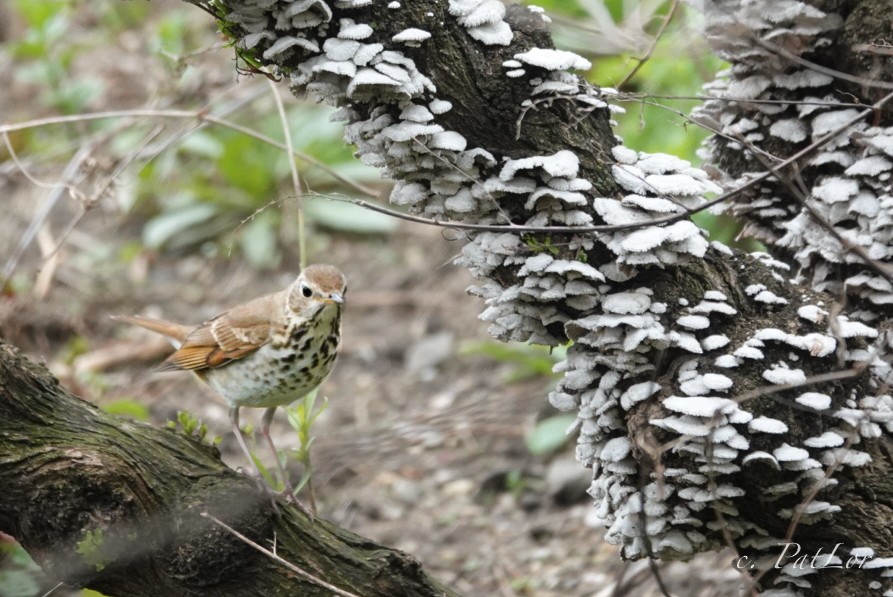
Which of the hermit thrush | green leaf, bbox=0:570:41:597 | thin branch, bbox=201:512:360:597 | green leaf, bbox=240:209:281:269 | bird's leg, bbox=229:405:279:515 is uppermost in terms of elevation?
green leaf, bbox=240:209:281:269

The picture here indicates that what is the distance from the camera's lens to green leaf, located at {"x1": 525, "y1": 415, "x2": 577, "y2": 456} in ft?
16.0

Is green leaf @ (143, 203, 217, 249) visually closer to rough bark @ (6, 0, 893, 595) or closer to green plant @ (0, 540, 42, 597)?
green plant @ (0, 540, 42, 597)

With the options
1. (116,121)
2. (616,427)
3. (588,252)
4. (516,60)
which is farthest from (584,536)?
(116,121)

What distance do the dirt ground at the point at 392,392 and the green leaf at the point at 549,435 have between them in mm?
137

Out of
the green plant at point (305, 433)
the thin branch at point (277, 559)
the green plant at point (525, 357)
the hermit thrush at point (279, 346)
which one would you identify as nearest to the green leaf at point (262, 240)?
the green plant at point (525, 357)

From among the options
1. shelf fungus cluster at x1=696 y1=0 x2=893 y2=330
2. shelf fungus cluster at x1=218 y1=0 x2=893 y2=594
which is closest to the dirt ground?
shelf fungus cluster at x1=218 y1=0 x2=893 y2=594

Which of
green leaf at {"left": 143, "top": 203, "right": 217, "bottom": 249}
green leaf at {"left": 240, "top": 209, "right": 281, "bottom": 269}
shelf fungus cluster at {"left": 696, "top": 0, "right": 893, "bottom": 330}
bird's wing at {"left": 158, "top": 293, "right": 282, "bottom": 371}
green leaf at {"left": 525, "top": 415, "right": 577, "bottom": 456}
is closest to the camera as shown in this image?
shelf fungus cluster at {"left": 696, "top": 0, "right": 893, "bottom": 330}

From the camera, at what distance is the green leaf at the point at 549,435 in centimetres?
489

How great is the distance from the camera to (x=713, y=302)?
2.55 meters

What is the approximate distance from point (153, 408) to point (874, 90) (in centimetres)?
416

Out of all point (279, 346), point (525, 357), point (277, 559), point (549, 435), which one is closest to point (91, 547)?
point (277, 559)

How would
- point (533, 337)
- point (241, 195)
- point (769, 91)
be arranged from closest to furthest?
point (533, 337), point (769, 91), point (241, 195)

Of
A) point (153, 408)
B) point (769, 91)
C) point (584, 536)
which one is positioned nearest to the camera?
point (769, 91)

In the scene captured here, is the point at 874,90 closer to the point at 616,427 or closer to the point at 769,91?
the point at 769,91
